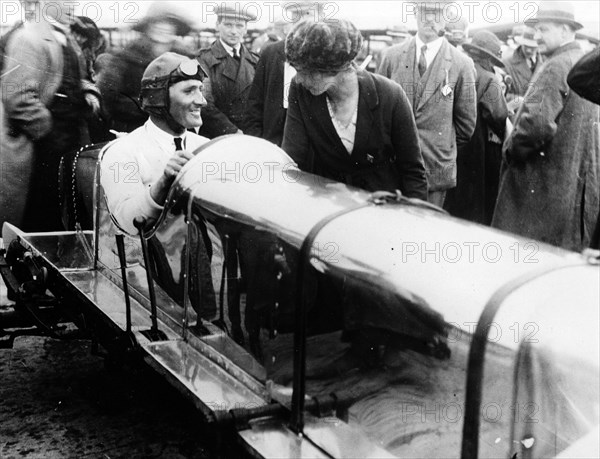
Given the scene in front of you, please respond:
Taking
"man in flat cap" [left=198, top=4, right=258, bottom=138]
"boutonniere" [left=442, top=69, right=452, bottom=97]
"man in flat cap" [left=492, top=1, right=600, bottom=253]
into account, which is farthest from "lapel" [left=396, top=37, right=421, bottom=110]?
"man in flat cap" [left=198, top=4, right=258, bottom=138]

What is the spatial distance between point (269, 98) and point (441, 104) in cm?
105

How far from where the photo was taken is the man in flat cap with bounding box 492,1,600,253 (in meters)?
4.01

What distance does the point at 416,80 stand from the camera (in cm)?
487

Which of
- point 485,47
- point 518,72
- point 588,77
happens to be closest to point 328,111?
point 588,77

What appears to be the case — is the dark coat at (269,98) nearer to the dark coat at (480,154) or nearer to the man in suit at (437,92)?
the man in suit at (437,92)

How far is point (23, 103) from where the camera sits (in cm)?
471

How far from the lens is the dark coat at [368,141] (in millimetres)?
3330

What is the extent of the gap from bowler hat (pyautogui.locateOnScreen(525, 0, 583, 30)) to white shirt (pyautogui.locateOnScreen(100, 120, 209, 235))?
190 cm

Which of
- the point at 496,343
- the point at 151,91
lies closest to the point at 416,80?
the point at 151,91

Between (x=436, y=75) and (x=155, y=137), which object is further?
(x=436, y=75)

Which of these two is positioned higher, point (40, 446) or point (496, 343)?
point (496, 343)

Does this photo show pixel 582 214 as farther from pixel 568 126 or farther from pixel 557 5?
pixel 557 5

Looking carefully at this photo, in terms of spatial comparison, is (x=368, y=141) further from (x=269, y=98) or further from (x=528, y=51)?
(x=528, y=51)

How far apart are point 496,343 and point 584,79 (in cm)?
210
